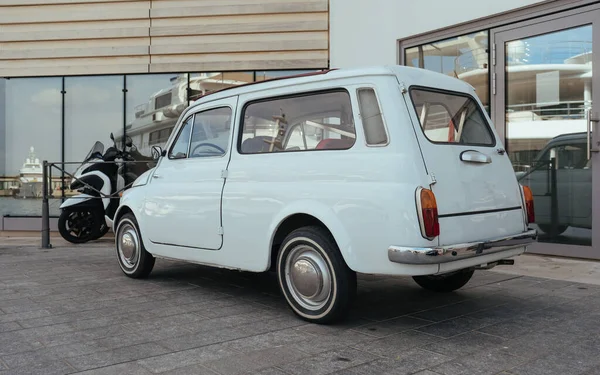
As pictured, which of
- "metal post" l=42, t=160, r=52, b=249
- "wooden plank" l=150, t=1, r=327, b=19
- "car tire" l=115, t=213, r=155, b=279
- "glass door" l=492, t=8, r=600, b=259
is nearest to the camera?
"car tire" l=115, t=213, r=155, b=279

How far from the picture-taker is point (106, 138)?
412 inches

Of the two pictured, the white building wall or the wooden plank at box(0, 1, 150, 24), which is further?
the wooden plank at box(0, 1, 150, 24)

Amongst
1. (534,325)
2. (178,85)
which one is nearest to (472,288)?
(534,325)

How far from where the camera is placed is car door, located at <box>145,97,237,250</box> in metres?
4.83

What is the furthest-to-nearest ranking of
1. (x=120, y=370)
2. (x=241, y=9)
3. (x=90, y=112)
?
1. (x=90, y=112)
2. (x=241, y=9)
3. (x=120, y=370)

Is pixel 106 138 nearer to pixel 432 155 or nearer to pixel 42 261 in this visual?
pixel 42 261

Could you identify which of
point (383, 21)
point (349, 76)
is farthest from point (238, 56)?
point (349, 76)

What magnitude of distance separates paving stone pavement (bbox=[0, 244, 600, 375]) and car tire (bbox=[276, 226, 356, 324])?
5.0 inches

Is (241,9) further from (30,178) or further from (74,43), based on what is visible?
(30,178)

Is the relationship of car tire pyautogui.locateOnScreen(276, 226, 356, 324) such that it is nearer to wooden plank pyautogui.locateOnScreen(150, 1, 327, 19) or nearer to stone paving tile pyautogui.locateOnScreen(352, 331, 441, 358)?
stone paving tile pyautogui.locateOnScreen(352, 331, 441, 358)

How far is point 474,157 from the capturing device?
4.05 meters

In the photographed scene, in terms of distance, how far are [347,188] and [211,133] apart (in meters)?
1.84

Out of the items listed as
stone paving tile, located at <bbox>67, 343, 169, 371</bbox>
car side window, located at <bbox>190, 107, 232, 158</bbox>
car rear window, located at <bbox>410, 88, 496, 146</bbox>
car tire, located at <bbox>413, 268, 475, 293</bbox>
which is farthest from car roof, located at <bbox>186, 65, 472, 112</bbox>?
stone paving tile, located at <bbox>67, 343, 169, 371</bbox>

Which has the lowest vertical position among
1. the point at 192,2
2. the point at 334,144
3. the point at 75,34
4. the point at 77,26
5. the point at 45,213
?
the point at 45,213
